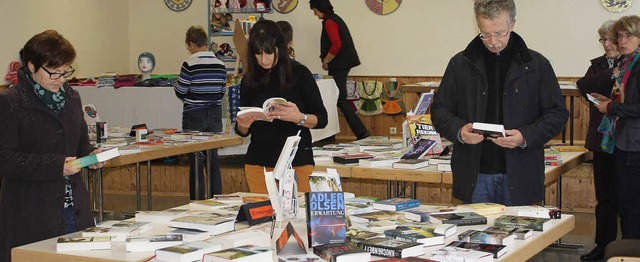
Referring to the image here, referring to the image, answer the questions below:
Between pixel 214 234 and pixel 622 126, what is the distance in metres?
3.16

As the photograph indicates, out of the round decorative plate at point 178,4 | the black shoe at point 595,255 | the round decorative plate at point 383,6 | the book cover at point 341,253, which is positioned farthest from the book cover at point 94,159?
the round decorative plate at point 178,4

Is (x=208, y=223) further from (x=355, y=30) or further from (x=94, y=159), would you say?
(x=355, y=30)

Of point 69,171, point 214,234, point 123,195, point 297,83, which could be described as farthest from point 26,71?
point 123,195

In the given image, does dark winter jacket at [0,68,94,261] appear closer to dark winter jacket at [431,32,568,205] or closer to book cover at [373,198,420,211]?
book cover at [373,198,420,211]

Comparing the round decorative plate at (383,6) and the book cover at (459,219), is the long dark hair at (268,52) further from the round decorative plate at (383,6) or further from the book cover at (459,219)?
the round decorative plate at (383,6)

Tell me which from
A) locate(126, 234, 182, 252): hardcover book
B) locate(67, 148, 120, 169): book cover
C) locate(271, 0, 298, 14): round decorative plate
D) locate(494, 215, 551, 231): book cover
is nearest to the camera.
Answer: locate(126, 234, 182, 252): hardcover book

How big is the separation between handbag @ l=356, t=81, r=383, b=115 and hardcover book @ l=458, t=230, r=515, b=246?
8251 millimetres

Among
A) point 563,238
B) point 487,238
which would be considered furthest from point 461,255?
point 563,238

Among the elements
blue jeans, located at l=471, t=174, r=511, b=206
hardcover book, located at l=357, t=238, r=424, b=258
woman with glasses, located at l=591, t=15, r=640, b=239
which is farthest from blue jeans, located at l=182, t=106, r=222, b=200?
hardcover book, located at l=357, t=238, r=424, b=258

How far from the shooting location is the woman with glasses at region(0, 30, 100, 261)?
371 cm

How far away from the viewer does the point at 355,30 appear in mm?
11797

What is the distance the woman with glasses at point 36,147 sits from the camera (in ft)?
12.2

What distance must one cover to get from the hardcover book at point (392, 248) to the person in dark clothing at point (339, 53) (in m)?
7.25

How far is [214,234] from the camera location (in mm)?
3398
